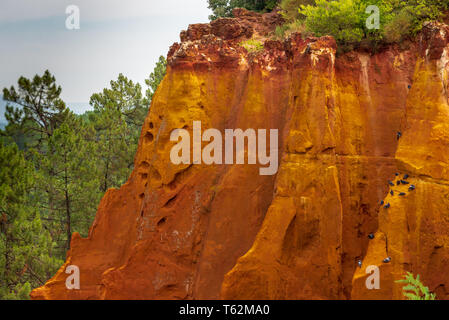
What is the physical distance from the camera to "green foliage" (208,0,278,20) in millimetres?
25094

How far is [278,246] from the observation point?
378 inches

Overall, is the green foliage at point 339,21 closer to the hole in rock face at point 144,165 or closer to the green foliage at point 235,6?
the hole in rock face at point 144,165

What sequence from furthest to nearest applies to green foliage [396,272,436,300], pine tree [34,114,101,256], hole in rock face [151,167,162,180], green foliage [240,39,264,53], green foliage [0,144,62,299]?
pine tree [34,114,101,256] → green foliage [0,144,62,299] → green foliage [240,39,264,53] → hole in rock face [151,167,162,180] → green foliage [396,272,436,300]

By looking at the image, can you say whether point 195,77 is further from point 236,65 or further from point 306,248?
point 306,248

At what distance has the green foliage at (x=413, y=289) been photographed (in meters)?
7.77

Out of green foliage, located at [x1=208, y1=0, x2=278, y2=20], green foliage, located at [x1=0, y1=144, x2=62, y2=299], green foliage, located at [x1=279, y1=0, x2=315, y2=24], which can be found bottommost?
green foliage, located at [x1=0, y1=144, x2=62, y2=299]

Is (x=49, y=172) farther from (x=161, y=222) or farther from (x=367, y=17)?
(x=367, y=17)

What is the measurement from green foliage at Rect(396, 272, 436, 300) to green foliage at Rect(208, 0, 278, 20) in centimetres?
1939

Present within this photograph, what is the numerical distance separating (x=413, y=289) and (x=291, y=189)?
3260 mm

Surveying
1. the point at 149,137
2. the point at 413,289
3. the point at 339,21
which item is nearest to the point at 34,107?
the point at 149,137

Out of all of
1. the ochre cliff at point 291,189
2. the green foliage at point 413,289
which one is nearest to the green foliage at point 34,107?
the ochre cliff at point 291,189

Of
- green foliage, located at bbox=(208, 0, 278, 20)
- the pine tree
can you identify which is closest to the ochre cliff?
the pine tree

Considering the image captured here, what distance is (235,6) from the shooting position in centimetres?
A: 2736

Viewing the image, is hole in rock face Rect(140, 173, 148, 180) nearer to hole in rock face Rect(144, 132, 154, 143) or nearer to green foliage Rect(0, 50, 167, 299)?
hole in rock face Rect(144, 132, 154, 143)
